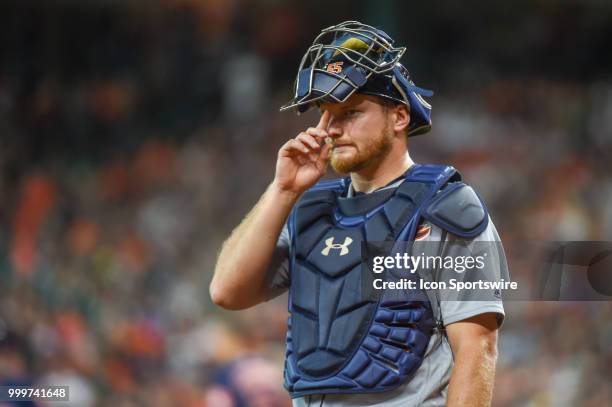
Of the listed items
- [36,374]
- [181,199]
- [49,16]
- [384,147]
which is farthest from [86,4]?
[384,147]

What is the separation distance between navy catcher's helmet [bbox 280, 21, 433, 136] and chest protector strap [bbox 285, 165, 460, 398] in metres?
0.19

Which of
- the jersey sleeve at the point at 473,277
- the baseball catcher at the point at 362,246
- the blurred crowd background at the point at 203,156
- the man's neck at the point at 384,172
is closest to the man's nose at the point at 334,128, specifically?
the baseball catcher at the point at 362,246

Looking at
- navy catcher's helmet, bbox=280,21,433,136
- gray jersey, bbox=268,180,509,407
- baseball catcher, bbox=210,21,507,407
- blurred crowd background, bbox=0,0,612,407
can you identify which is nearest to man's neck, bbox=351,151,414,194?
baseball catcher, bbox=210,21,507,407

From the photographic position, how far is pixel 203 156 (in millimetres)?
8367

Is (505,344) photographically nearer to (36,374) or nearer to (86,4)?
(36,374)

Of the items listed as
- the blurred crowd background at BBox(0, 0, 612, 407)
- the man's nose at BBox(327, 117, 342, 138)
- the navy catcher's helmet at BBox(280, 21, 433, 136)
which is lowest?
the blurred crowd background at BBox(0, 0, 612, 407)

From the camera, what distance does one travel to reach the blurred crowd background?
6.48m

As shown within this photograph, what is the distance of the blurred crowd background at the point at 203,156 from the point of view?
648cm

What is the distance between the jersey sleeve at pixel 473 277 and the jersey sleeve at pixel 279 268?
0.51 meters

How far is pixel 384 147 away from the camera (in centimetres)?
272

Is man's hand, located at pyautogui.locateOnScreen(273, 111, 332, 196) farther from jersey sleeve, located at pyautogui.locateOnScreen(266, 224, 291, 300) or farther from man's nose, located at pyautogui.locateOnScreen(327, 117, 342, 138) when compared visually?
jersey sleeve, located at pyautogui.locateOnScreen(266, 224, 291, 300)

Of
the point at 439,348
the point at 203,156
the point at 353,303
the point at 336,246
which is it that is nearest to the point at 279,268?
the point at 336,246

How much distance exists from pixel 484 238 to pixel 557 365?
159 inches

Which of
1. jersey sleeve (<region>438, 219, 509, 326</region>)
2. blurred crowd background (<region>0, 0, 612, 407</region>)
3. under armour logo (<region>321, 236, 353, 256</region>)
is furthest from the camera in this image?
blurred crowd background (<region>0, 0, 612, 407</region>)
